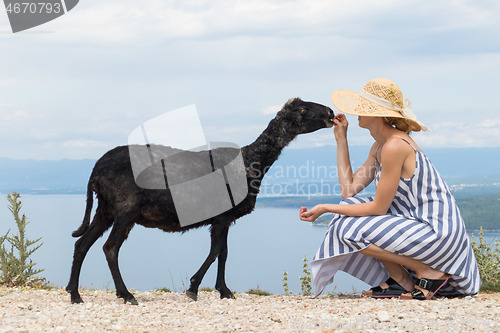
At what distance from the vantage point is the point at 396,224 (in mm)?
6434

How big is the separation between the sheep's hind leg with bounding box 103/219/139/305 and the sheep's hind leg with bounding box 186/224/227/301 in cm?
75

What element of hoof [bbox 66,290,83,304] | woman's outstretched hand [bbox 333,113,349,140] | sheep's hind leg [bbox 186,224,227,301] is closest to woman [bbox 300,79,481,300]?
woman's outstretched hand [bbox 333,113,349,140]

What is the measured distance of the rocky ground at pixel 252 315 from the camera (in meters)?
5.33

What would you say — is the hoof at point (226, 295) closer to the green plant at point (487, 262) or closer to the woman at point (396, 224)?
the woman at point (396, 224)

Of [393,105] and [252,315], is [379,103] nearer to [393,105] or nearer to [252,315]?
[393,105]

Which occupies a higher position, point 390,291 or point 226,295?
point 226,295

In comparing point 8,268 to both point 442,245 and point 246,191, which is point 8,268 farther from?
point 442,245

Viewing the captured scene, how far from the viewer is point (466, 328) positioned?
5.30m

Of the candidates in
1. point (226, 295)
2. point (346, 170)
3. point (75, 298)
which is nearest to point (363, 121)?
point (346, 170)

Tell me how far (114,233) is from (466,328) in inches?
160

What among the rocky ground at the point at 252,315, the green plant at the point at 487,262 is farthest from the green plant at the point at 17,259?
the green plant at the point at 487,262

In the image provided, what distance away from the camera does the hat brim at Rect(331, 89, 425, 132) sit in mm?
6551

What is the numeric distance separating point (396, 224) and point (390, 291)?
91cm

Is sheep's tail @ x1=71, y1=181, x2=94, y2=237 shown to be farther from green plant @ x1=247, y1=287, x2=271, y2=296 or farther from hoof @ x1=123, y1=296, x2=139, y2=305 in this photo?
green plant @ x1=247, y1=287, x2=271, y2=296
